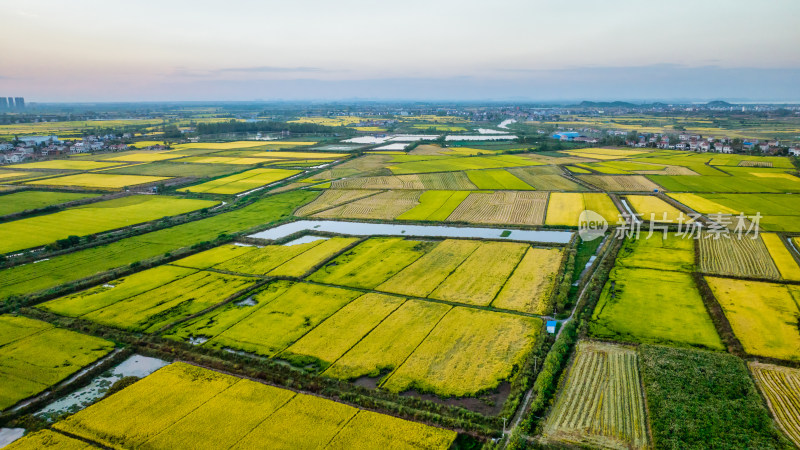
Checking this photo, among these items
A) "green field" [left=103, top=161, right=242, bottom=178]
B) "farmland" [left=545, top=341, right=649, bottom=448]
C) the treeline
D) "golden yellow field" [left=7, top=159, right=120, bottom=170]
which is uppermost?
the treeline

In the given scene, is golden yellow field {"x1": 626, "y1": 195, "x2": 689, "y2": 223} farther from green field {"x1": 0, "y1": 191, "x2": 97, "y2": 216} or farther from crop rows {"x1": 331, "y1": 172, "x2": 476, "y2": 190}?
green field {"x1": 0, "y1": 191, "x2": 97, "y2": 216}

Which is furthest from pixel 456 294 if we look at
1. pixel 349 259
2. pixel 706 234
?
pixel 706 234

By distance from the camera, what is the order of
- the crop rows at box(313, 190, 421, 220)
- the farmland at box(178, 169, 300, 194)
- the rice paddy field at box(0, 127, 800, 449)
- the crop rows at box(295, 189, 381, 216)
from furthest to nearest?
the farmland at box(178, 169, 300, 194) → the crop rows at box(295, 189, 381, 216) → the crop rows at box(313, 190, 421, 220) → the rice paddy field at box(0, 127, 800, 449)

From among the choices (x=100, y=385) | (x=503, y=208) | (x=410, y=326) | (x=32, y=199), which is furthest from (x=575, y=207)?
(x=32, y=199)

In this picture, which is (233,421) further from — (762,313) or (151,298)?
(762,313)

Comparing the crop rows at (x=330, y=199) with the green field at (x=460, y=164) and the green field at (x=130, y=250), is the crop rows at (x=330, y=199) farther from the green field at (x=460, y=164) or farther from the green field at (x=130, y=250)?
the green field at (x=460, y=164)

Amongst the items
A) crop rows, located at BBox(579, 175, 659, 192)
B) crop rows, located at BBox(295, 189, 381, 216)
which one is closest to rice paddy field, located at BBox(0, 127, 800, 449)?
crop rows, located at BBox(295, 189, 381, 216)
